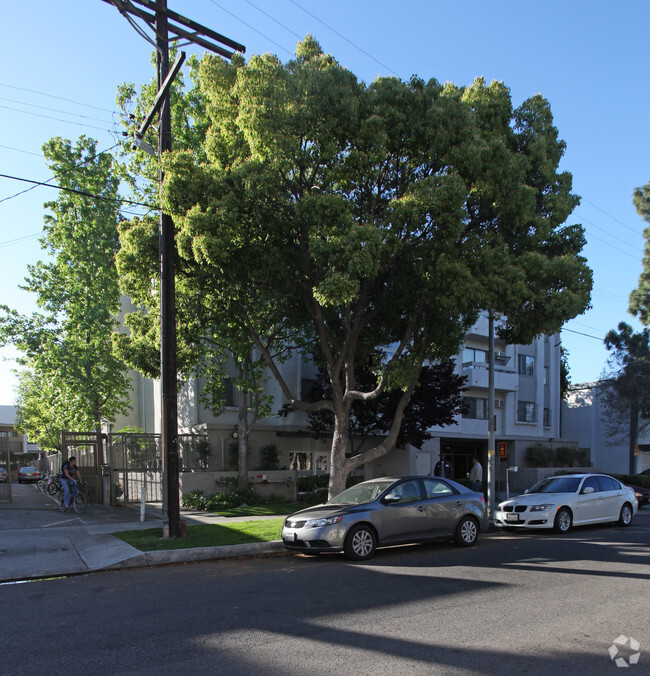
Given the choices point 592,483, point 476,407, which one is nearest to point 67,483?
point 592,483

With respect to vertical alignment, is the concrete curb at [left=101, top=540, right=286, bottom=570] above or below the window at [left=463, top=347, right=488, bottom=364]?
below

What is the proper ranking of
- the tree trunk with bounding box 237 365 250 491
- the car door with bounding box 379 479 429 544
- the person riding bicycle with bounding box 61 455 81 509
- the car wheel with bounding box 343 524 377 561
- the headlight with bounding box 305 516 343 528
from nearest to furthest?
the car wheel with bounding box 343 524 377 561, the headlight with bounding box 305 516 343 528, the car door with bounding box 379 479 429 544, the person riding bicycle with bounding box 61 455 81 509, the tree trunk with bounding box 237 365 250 491

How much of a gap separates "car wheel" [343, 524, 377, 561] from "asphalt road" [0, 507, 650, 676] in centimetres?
24

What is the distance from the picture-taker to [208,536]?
1279 centimetres

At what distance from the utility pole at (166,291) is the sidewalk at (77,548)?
132 centimetres

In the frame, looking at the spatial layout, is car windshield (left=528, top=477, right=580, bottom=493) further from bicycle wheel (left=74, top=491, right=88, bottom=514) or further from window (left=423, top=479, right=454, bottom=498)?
bicycle wheel (left=74, top=491, right=88, bottom=514)

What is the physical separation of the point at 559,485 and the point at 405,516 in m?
6.14

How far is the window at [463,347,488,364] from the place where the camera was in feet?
113

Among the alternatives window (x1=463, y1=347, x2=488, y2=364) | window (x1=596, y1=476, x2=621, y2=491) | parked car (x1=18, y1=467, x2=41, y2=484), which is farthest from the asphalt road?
parked car (x1=18, y1=467, x2=41, y2=484)

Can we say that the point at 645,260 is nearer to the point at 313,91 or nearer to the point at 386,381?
the point at 386,381

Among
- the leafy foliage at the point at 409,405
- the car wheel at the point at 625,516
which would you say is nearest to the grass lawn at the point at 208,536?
the leafy foliage at the point at 409,405

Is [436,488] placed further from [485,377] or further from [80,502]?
[485,377]

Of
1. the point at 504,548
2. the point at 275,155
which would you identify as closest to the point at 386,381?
the point at 504,548

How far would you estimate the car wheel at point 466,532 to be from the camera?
12.2m
